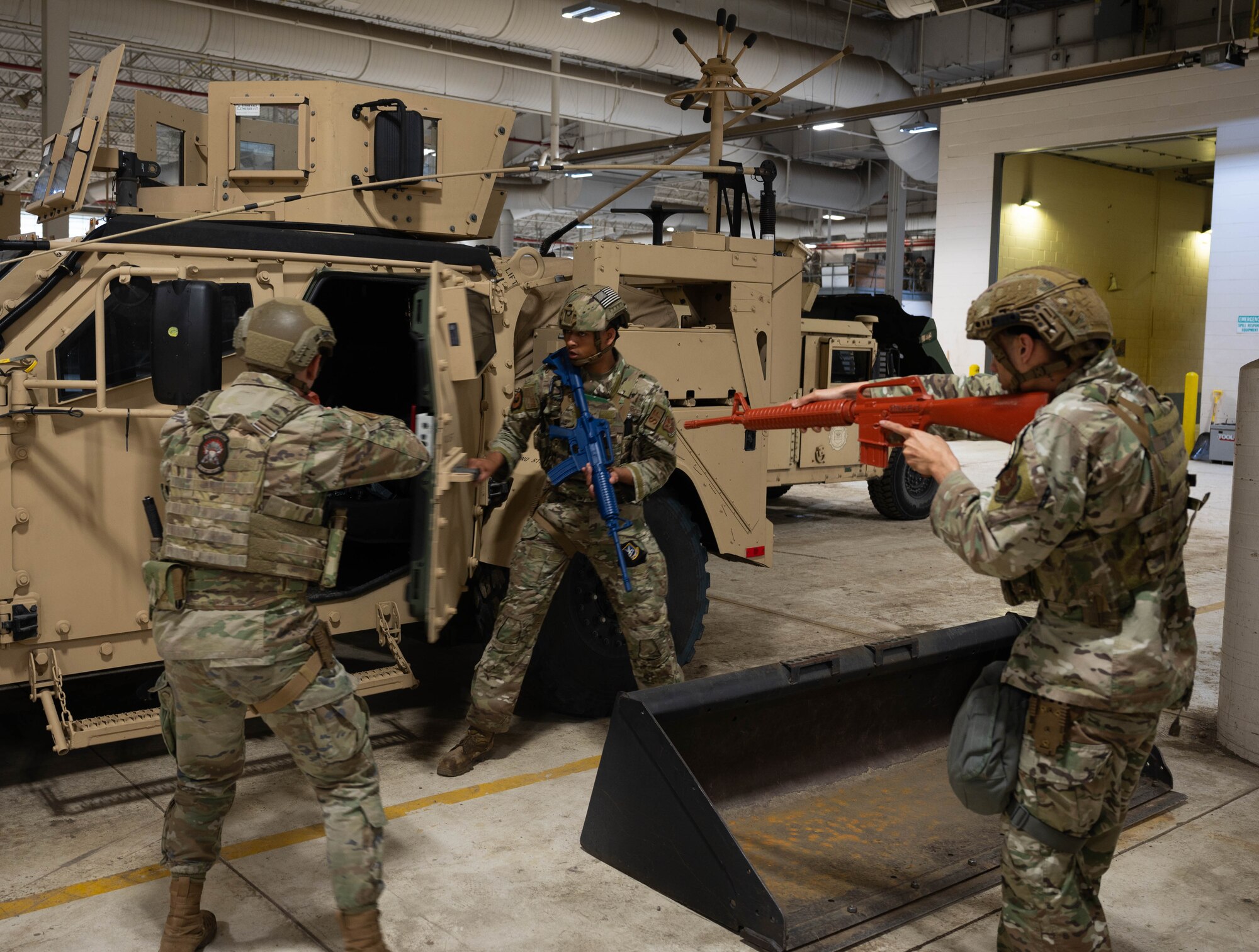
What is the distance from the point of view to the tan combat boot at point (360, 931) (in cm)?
308

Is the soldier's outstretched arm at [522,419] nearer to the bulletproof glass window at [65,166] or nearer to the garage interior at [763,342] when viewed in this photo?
the garage interior at [763,342]

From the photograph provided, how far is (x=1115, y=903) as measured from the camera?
12.1 feet

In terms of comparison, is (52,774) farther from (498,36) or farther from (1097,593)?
(498,36)

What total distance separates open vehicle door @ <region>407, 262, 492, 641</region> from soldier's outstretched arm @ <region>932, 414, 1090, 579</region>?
2.09 meters

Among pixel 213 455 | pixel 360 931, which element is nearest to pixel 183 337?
pixel 213 455

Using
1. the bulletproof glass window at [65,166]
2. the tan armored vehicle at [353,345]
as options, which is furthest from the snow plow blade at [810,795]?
the bulletproof glass window at [65,166]

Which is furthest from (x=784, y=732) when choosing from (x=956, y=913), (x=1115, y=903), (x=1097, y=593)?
(x=1097, y=593)

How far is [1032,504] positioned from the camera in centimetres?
248

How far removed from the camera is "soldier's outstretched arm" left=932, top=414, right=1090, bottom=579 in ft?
8.11

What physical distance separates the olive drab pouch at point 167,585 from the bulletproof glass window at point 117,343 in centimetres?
127

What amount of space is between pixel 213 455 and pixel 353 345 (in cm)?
299

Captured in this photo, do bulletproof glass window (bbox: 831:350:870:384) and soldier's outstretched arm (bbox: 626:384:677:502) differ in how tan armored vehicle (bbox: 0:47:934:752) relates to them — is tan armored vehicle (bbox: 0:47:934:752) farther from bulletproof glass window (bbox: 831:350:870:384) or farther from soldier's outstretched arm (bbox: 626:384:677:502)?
bulletproof glass window (bbox: 831:350:870:384)

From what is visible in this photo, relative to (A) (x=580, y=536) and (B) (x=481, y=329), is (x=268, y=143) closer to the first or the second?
(B) (x=481, y=329)

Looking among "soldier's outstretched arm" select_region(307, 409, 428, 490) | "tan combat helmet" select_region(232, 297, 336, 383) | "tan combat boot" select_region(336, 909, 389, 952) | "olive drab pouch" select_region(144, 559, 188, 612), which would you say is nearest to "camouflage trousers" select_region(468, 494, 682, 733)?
"soldier's outstretched arm" select_region(307, 409, 428, 490)
